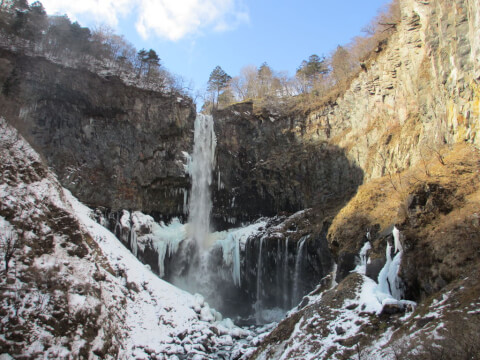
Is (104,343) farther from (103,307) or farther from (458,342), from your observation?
(458,342)

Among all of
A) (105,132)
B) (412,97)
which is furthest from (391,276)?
(105,132)

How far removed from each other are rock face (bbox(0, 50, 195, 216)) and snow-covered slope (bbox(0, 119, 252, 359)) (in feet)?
26.6

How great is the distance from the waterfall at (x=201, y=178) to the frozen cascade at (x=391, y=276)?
1852cm

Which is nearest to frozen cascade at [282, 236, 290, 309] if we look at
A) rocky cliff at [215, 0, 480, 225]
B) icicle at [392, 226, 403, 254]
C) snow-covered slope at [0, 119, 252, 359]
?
snow-covered slope at [0, 119, 252, 359]

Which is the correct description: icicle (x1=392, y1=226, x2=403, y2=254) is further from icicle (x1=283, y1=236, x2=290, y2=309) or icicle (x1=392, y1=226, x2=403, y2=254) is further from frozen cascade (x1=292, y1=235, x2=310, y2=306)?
icicle (x1=283, y1=236, x2=290, y2=309)

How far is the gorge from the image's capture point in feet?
28.5

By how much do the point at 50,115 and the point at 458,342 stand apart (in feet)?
96.8

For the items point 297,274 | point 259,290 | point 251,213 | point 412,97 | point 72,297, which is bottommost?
point 259,290

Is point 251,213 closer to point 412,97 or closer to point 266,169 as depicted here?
point 266,169

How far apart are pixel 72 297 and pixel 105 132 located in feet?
63.7

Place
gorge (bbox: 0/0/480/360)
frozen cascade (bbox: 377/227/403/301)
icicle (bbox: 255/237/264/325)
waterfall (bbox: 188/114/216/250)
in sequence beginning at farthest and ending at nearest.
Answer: waterfall (bbox: 188/114/216/250)
icicle (bbox: 255/237/264/325)
frozen cascade (bbox: 377/227/403/301)
gorge (bbox: 0/0/480/360)

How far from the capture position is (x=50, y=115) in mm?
26156

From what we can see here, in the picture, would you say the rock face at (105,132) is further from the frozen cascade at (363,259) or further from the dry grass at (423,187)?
the frozen cascade at (363,259)

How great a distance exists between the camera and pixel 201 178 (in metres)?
28.7
